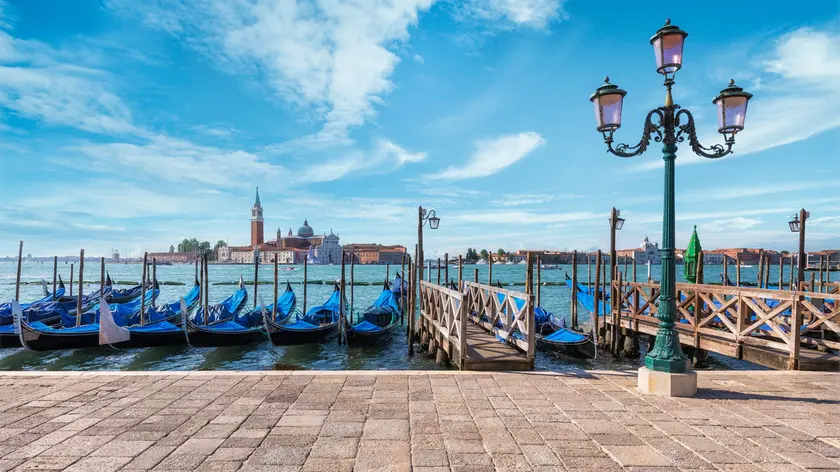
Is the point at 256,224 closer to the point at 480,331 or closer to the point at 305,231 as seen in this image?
the point at 305,231

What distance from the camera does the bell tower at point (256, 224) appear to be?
122 meters

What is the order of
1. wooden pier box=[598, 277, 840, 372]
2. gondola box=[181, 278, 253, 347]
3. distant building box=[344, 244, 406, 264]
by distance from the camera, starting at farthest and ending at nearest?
distant building box=[344, 244, 406, 264] → gondola box=[181, 278, 253, 347] → wooden pier box=[598, 277, 840, 372]

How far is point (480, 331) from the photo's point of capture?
30.9 ft

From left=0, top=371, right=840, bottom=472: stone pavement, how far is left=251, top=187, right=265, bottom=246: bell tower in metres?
122

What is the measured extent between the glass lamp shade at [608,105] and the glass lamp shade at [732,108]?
1036mm

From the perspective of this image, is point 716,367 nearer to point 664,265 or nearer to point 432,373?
point 664,265

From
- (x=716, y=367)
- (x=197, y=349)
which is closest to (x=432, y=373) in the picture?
(x=716, y=367)

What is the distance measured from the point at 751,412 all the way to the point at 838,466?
1126 mm

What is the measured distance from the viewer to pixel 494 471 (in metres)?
2.97

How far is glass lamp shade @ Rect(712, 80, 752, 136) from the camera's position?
4.82 meters

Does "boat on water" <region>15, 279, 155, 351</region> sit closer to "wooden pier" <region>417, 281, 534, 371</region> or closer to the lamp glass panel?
"wooden pier" <region>417, 281, 534, 371</region>

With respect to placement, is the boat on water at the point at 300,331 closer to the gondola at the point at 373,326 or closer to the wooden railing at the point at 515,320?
the gondola at the point at 373,326

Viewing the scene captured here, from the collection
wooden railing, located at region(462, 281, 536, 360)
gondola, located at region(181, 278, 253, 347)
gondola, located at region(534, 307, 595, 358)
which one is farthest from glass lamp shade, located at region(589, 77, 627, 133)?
gondola, located at region(181, 278, 253, 347)

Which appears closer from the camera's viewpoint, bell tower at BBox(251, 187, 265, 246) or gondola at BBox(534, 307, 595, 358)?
gondola at BBox(534, 307, 595, 358)
